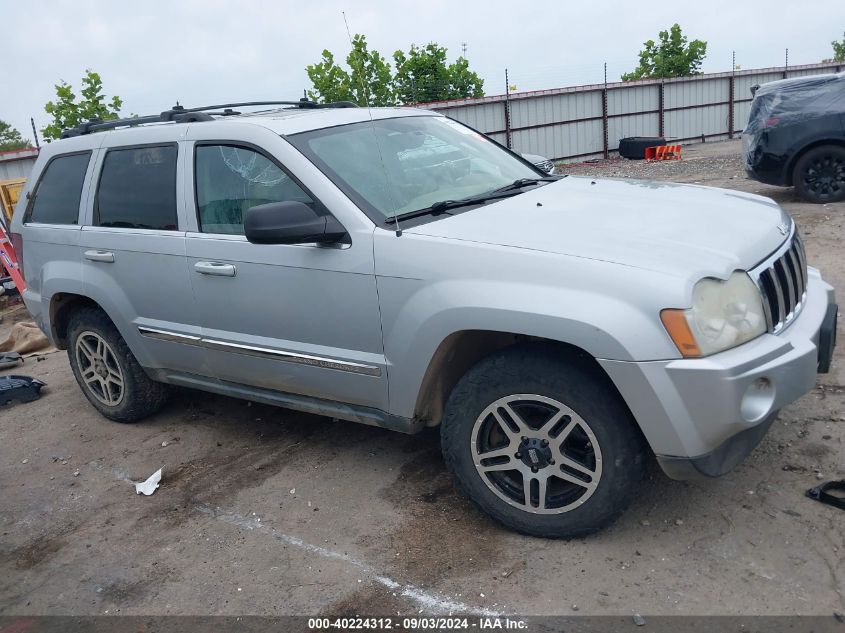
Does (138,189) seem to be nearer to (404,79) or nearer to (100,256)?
(100,256)

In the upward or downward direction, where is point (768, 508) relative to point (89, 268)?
downward

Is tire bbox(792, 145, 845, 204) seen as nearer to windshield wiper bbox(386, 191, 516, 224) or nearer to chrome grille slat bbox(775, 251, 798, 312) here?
chrome grille slat bbox(775, 251, 798, 312)

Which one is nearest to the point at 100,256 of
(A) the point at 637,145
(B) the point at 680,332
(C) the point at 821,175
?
(B) the point at 680,332

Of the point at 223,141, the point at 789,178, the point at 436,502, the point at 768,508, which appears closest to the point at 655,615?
the point at 768,508

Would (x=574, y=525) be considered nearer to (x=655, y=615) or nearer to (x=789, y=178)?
(x=655, y=615)

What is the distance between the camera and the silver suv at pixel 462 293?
2791mm

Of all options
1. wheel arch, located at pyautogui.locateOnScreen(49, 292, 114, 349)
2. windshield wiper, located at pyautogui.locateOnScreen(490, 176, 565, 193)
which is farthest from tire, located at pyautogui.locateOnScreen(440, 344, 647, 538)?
wheel arch, located at pyautogui.locateOnScreen(49, 292, 114, 349)

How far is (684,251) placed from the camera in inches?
116

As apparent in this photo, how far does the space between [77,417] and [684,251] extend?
4.38 metres

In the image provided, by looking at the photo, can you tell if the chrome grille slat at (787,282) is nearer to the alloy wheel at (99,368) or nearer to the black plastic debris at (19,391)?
the alloy wheel at (99,368)

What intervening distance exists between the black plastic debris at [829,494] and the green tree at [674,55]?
25074 millimetres

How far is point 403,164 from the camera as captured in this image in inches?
151

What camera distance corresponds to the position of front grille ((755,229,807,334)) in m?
A: 2.99

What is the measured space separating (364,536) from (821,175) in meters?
8.79
